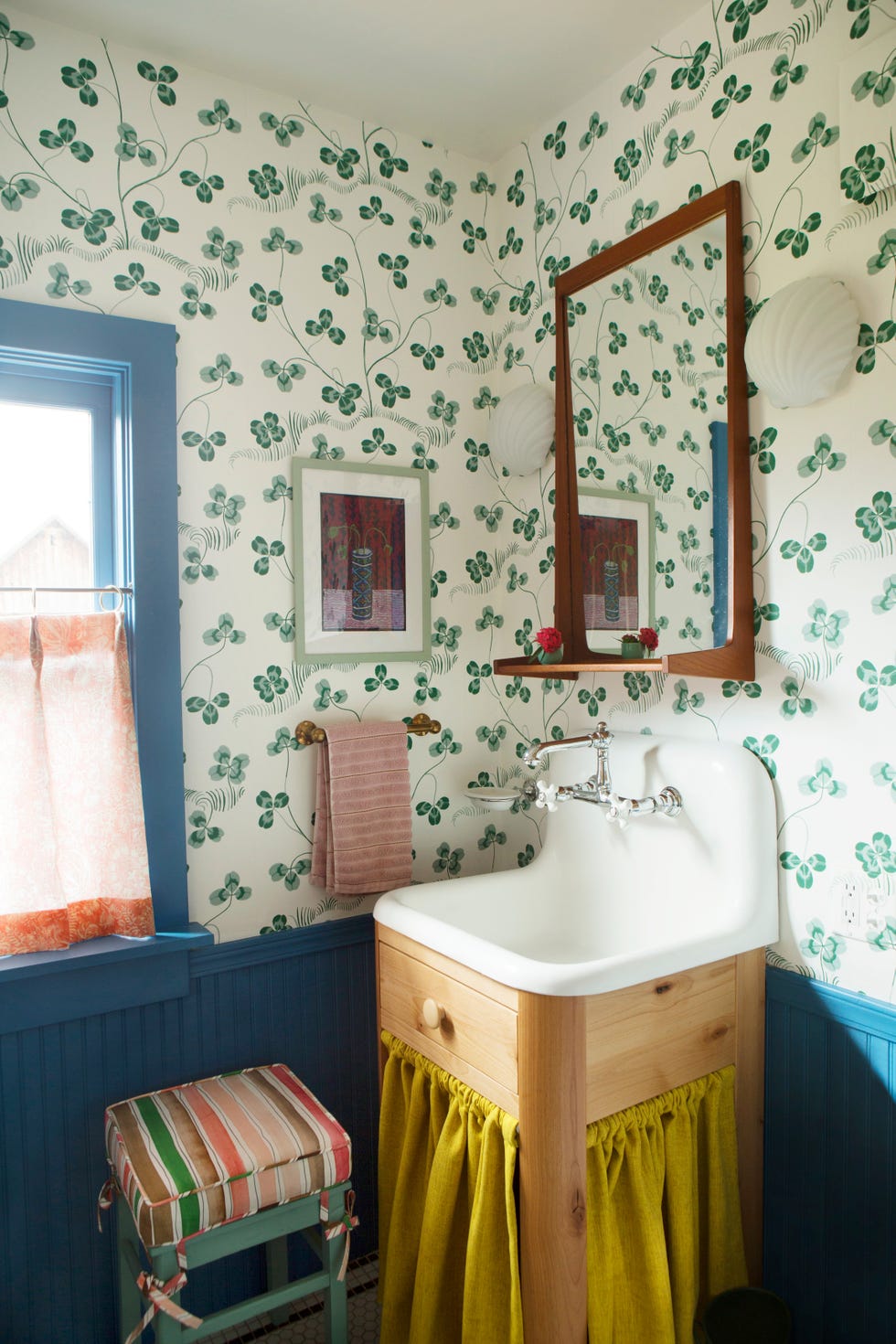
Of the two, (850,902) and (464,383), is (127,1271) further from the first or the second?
(464,383)

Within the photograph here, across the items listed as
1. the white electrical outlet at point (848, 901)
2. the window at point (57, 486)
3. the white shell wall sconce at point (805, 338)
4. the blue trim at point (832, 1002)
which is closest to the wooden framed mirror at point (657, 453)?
the white shell wall sconce at point (805, 338)

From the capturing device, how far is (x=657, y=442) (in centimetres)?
171

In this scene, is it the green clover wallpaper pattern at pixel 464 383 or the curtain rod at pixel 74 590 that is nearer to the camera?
the green clover wallpaper pattern at pixel 464 383

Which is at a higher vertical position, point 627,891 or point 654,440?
point 654,440

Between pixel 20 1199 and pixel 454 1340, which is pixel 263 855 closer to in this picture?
pixel 20 1199

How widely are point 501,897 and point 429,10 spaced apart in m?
1.72

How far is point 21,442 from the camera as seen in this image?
1695 mm

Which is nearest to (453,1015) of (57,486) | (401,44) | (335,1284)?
(335,1284)

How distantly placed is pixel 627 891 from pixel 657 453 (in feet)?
2.83

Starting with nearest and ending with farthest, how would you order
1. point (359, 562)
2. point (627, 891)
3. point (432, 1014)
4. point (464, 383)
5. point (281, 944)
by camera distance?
point (432, 1014) < point (627, 891) < point (281, 944) < point (359, 562) < point (464, 383)

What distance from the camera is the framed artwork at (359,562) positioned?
1926mm

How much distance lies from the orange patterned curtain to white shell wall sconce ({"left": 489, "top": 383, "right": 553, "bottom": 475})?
94 cm

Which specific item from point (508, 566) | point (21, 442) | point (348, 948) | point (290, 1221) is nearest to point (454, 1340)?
point (290, 1221)

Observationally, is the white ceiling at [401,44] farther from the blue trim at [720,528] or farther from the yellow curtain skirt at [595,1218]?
the yellow curtain skirt at [595,1218]
